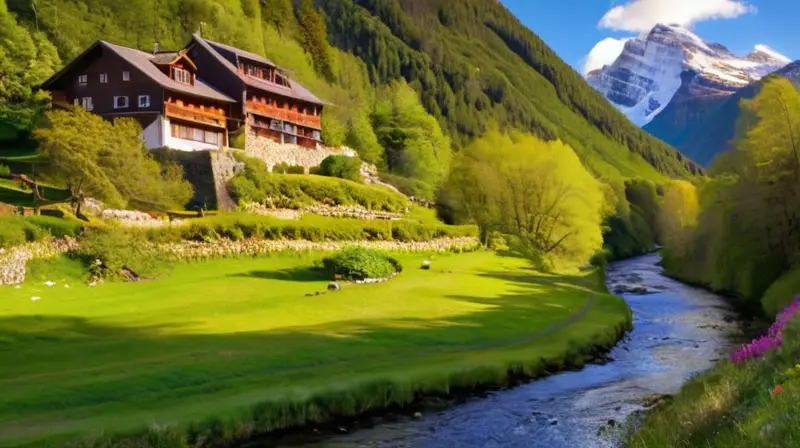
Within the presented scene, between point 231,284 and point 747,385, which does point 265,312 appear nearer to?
point 231,284

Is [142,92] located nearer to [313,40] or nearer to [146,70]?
[146,70]

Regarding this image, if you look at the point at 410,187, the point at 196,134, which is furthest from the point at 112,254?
the point at 410,187

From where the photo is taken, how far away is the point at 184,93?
266 ft

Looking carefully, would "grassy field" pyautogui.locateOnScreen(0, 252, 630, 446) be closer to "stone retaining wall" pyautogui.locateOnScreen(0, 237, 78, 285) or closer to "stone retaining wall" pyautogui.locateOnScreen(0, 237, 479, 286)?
"stone retaining wall" pyautogui.locateOnScreen(0, 237, 78, 285)

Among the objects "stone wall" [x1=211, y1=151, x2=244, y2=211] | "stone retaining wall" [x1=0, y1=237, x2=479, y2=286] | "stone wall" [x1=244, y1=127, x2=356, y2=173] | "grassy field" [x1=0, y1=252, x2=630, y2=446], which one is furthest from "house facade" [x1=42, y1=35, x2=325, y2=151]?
"grassy field" [x1=0, y1=252, x2=630, y2=446]

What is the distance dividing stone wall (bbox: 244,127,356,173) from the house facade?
2380mm

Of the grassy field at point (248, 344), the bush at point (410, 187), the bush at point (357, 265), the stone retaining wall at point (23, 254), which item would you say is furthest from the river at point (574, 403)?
the bush at point (410, 187)

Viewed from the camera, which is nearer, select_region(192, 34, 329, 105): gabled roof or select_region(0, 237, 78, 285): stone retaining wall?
select_region(0, 237, 78, 285): stone retaining wall

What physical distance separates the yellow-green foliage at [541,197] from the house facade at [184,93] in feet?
107

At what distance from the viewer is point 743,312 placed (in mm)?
59250

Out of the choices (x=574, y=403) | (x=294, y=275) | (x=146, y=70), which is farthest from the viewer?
(x=146, y=70)

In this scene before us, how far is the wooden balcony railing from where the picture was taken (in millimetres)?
96556

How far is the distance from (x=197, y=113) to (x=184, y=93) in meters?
3.88

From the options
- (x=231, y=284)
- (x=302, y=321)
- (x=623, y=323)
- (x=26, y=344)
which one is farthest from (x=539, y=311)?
(x=26, y=344)
